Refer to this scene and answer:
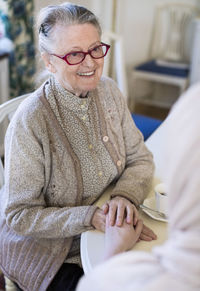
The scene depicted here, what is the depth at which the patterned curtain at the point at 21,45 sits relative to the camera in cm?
273

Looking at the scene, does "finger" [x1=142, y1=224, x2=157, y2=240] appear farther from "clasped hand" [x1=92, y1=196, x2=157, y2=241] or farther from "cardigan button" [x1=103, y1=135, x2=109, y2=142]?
"cardigan button" [x1=103, y1=135, x2=109, y2=142]

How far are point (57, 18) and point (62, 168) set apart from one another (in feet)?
1.56

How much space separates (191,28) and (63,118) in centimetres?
340

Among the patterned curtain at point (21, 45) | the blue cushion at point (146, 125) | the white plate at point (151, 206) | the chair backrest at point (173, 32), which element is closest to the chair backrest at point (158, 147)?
the white plate at point (151, 206)

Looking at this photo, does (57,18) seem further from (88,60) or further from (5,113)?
(5,113)

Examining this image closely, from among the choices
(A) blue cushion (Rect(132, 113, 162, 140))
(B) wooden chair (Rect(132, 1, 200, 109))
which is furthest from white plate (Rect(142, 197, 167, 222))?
(B) wooden chair (Rect(132, 1, 200, 109))

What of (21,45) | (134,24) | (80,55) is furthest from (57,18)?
(134,24)

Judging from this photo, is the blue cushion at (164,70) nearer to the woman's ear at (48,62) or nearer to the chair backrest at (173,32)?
the chair backrest at (173,32)

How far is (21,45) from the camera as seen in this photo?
285cm

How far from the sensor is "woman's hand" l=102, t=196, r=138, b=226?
1077 millimetres

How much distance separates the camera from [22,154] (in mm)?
1135

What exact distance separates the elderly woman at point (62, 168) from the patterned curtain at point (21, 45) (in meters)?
1.62

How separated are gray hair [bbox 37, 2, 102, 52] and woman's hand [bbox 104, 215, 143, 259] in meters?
0.61

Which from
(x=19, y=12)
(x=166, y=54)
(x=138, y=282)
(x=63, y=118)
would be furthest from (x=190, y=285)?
(x=166, y=54)
